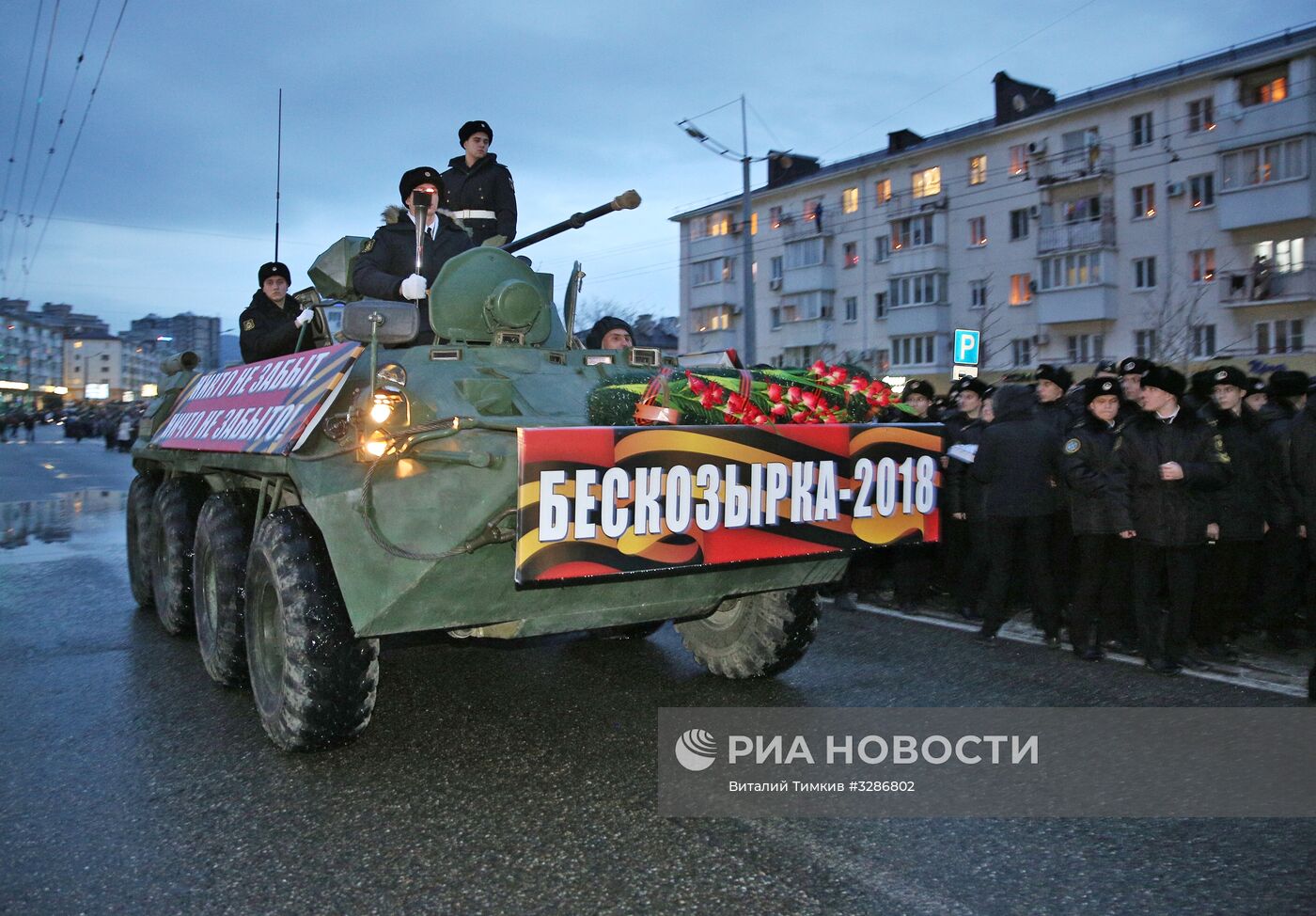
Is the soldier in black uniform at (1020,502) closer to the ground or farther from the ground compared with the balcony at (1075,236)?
closer to the ground

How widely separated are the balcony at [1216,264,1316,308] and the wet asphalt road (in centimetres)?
2948

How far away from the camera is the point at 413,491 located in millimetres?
4293

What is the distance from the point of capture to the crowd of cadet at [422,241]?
5883mm

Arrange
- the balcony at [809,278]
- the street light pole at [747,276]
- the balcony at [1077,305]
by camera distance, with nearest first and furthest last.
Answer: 1. the street light pole at [747,276]
2. the balcony at [1077,305]
3. the balcony at [809,278]

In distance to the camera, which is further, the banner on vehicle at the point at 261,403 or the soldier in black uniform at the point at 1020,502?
the soldier in black uniform at the point at 1020,502

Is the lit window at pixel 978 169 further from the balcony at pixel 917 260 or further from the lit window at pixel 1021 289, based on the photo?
the lit window at pixel 1021 289

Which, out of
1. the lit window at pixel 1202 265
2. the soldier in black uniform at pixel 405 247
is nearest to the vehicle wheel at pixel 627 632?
the soldier in black uniform at pixel 405 247

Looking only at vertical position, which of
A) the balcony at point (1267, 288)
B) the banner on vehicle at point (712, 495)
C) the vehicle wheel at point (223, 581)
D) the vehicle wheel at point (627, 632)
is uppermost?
the balcony at point (1267, 288)

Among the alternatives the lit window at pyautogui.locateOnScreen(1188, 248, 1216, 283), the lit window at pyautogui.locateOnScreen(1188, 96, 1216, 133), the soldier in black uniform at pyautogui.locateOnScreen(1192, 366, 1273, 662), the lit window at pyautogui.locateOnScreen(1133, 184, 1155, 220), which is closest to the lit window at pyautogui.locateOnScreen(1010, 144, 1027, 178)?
the lit window at pyautogui.locateOnScreen(1133, 184, 1155, 220)

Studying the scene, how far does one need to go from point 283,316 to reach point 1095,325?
3332 cm

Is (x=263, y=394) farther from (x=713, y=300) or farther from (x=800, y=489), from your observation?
(x=713, y=300)

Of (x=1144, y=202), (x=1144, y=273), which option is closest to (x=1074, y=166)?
(x=1144, y=202)

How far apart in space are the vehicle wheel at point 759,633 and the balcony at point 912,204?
3784 centimetres

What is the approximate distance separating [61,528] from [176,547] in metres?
8.89
